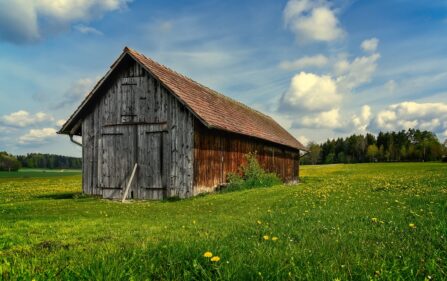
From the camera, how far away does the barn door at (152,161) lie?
1769 cm

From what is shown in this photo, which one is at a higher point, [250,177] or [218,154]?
[218,154]

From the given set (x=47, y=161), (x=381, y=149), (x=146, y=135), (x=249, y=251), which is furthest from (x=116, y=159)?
(x=381, y=149)

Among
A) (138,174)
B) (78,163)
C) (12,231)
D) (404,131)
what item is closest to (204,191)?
(138,174)

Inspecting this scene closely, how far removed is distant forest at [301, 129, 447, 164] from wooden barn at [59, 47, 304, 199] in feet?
330

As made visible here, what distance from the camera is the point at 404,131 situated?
134 metres

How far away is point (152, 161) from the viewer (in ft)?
58.6

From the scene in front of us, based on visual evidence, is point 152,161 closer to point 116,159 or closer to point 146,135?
point 146,135

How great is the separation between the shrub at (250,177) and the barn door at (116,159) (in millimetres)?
5241

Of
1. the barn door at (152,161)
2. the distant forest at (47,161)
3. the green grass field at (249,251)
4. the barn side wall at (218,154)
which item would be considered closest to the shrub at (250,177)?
the barn side wall at (218,154)

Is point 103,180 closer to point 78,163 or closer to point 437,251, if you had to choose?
point 437,251

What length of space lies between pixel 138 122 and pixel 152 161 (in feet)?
6.64

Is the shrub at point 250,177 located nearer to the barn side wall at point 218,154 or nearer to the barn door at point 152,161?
the barn side wall at point 218,154

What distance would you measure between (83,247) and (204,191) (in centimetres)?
1276

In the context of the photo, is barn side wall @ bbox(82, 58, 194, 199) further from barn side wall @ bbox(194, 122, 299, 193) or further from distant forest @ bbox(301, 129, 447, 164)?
distant forest @ bbox(301, 129, 447, 164)
